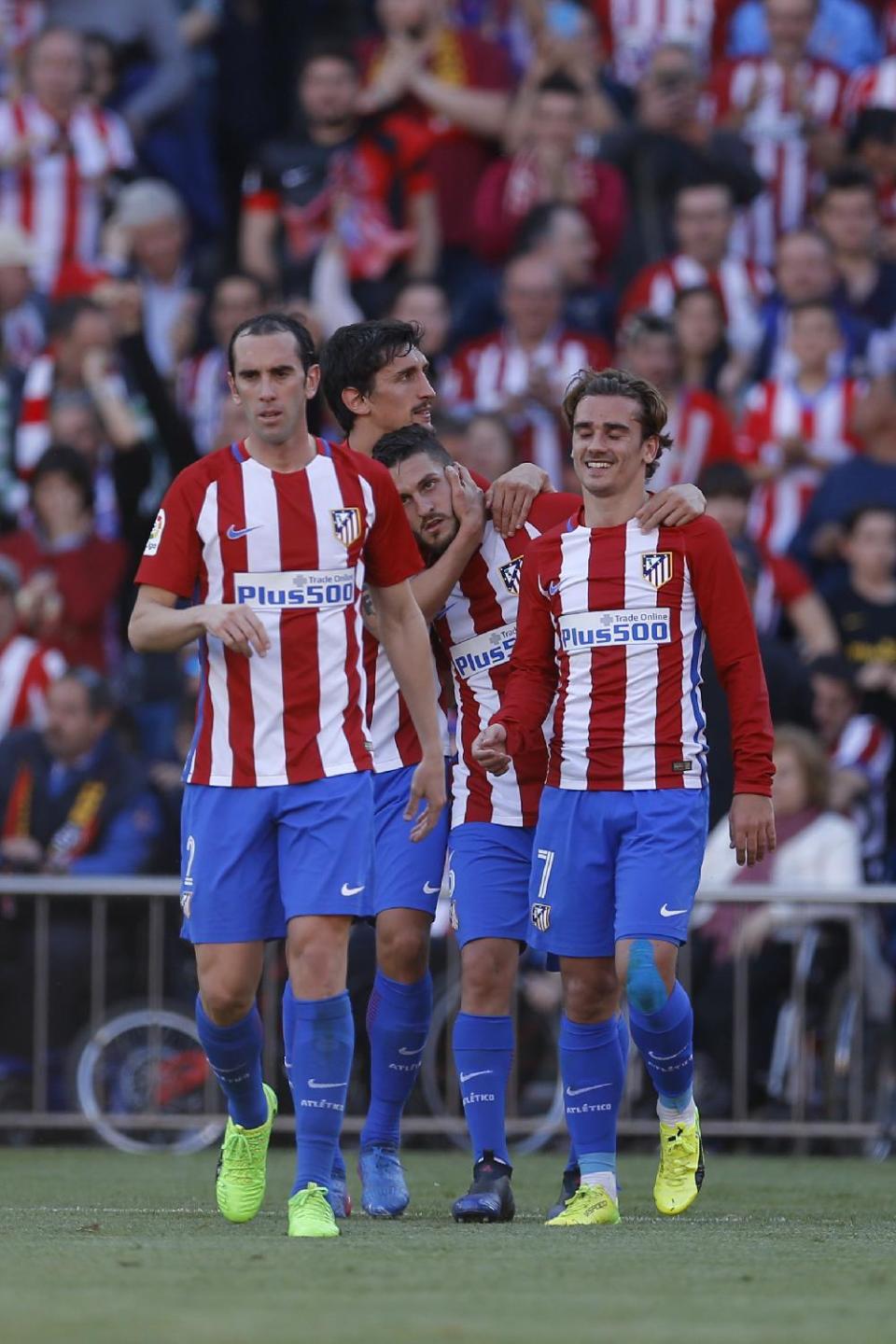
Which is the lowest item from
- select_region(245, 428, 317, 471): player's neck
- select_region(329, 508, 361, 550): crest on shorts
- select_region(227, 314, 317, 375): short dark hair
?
select_region(329, 508, 361, 550): crest on shorts

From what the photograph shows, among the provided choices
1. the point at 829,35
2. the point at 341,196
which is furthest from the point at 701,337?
the point at 829,35

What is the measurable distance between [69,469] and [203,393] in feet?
4.04

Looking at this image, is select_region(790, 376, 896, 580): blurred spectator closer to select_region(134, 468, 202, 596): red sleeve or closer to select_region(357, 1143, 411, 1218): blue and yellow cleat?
Answer: select_region(357, 1143, 411, 1218): blue and yellow cleat

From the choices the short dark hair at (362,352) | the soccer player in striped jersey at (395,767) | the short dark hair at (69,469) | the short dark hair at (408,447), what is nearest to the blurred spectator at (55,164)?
the short dark hair at (69,469)

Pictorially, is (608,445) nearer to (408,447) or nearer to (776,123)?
(408,447)

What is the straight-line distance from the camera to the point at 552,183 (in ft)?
45.4

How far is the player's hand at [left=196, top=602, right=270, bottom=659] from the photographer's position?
6.16m

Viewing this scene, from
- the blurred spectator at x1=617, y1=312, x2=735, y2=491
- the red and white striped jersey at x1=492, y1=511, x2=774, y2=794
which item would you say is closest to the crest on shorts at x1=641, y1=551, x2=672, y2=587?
the red and white striped jersey at x1=492, y1=511, x2=774, y2=794

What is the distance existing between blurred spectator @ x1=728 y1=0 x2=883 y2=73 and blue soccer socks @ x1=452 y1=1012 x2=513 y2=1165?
9387 millimetres

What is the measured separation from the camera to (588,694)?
685 cm

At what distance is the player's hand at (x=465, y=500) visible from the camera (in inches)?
284

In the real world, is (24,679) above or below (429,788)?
above

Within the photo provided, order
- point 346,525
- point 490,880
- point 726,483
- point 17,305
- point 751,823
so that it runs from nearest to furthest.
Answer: point 346,525, point 751,823, point 490,880, point 726,483, point 17,305

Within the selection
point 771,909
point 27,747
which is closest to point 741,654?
point 771,909
